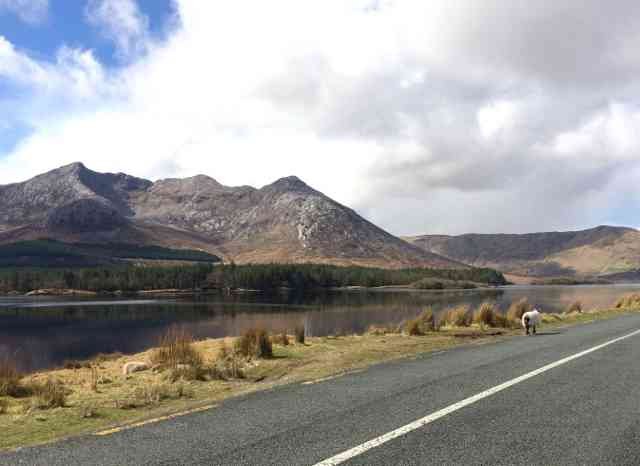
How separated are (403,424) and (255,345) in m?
11.8

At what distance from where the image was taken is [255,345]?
19.5 meters

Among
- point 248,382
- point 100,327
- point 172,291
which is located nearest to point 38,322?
point 100,327

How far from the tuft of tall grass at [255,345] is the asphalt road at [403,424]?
23.3ft

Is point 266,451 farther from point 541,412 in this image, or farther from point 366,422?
point 541,412

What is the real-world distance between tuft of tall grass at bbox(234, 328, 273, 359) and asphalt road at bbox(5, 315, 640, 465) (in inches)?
279

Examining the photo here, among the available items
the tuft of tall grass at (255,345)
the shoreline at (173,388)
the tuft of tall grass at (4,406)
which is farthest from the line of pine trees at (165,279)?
the tuft of tall grass at (4,406)

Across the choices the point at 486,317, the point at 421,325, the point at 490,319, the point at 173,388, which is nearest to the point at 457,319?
the point at 486,317

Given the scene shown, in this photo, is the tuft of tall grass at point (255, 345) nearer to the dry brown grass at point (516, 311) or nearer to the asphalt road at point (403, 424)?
the asphalt road at point (403, 424)

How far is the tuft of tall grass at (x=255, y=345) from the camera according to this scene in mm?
19297

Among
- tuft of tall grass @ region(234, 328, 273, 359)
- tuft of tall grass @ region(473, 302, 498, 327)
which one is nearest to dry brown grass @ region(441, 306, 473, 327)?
tuft of tall grass @ region(473, 302, 498, 327)

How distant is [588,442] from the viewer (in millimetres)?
7309

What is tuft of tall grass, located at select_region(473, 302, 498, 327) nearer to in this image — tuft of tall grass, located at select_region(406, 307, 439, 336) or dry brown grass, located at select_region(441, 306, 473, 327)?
dry brown grass, located at select_region(441, 306, 473, 327)

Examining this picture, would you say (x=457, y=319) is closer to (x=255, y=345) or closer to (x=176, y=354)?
(x=255, y=345)

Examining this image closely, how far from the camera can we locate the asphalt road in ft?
22.6
